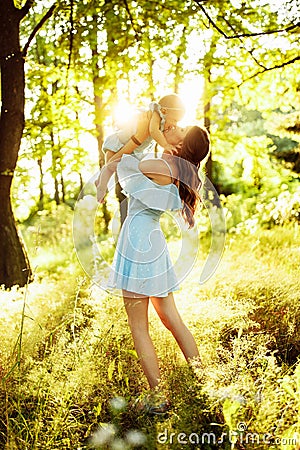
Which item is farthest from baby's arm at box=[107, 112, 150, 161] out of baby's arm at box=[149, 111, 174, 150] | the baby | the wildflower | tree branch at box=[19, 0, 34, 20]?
tree branch at box=[19, 0, 34, 20]

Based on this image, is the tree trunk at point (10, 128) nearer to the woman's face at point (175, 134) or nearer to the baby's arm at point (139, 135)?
the baby's arm at point (139, 135)

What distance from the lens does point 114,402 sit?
333 cm

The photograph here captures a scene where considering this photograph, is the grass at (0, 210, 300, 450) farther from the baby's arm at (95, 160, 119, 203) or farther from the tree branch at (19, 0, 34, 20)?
the tree branch at (19, 0, 34, 20)

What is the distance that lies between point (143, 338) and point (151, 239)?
0.66 meters

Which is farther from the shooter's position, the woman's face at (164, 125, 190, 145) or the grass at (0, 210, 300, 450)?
the woman's face at (164, 125, 190, 145)

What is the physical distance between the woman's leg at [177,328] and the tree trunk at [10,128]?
414 cm

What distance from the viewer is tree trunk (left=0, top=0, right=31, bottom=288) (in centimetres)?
705

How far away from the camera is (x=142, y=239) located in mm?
3486

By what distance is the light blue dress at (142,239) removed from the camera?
135 inches

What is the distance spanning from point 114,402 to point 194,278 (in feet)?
8.88

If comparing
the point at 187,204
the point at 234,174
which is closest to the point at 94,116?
the point at 187,204

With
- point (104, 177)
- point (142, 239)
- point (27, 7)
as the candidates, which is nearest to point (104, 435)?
point (142, 239)

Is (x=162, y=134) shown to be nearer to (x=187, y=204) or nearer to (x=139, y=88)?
(x=187, y=204)

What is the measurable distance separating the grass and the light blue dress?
13.6 inches
